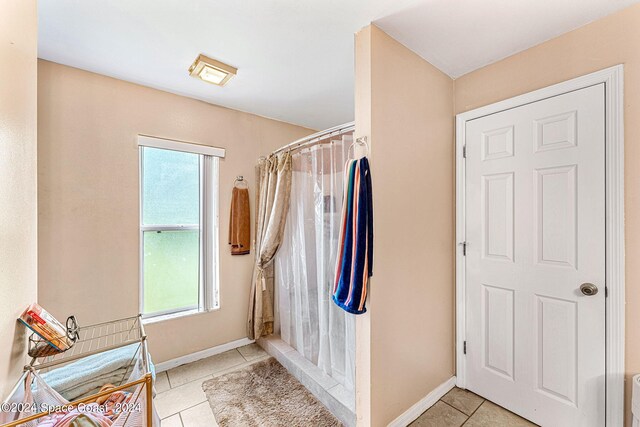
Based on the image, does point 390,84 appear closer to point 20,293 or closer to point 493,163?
point 493,163

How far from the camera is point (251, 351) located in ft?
8.27

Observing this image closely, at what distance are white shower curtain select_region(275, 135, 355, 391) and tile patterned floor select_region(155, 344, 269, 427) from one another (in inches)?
16.6

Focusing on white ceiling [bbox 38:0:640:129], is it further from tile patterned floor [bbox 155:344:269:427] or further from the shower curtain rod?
tile patterned floor [bbox 155:344:269:427]

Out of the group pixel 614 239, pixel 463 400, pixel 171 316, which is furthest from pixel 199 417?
pixel 614 239

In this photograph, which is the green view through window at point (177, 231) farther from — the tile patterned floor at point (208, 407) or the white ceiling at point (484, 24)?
the white ceiling at point (484, 24)

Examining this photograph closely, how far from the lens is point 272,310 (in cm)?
262

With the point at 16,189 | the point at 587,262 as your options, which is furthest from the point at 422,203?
the point at 16,189

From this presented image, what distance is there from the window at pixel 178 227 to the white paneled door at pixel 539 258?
86.1 inches

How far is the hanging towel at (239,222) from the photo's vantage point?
256 centimetres

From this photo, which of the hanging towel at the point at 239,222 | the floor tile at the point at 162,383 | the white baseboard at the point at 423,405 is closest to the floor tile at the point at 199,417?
the floor tile at the point at 162,383

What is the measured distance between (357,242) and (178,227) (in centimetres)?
173

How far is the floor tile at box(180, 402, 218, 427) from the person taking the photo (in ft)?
5.36

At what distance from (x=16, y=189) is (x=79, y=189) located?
3.68 ft

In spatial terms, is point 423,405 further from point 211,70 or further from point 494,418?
point 211,70
